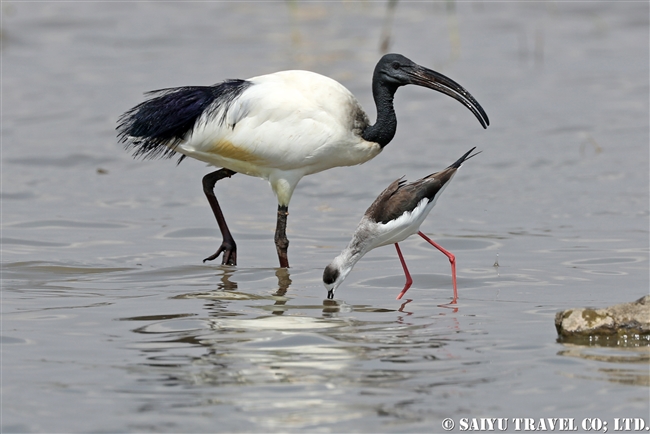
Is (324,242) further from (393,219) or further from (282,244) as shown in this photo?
(393,219)

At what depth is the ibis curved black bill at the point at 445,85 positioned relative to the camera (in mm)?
10453

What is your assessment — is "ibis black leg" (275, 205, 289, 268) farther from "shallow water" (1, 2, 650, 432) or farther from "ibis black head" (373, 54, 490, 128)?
"ibis black head" (373, 54, 490, 128)

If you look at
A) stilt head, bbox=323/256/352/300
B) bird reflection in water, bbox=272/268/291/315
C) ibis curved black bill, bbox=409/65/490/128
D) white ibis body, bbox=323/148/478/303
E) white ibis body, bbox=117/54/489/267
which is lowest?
bird reflection in water, bbox=272/268/291/315

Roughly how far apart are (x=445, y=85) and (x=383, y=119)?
65 centimetres

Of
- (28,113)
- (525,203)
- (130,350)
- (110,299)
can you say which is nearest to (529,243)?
(525,203)

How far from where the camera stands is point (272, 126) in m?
10.1

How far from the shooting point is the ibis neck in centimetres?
1058

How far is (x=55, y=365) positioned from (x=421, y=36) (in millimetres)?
16791

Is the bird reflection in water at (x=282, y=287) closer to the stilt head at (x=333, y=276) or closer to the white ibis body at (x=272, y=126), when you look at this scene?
the white ibis body at (x=272, y=126)

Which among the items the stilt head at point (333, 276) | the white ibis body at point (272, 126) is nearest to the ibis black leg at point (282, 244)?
the white ibis body at point (272, 126)

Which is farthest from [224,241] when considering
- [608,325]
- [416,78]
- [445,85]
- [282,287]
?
[608,325]

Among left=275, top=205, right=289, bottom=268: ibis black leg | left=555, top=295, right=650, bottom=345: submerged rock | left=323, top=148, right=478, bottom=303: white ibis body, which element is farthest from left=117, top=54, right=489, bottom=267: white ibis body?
left=555, top=295, right=650, bottom=345: submerged rock

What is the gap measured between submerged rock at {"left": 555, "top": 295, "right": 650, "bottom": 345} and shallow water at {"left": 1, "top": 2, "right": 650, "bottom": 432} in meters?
0.17

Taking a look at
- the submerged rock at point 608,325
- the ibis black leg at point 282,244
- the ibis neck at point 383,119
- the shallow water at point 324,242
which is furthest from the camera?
the ibis neck at point 383,119
